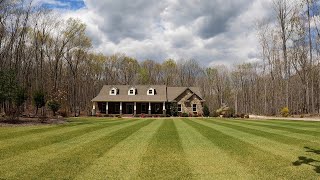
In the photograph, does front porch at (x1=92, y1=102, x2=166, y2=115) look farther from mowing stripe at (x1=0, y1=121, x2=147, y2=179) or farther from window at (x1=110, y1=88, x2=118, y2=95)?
mowing stripe at (x1=0, y1=121, x2=147, y2=179)

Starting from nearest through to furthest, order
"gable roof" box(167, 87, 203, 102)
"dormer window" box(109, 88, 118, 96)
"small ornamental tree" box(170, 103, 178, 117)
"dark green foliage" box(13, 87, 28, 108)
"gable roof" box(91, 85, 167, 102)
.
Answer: "dark green foliage" box(13, 87, 28, 108)
"small ornamental tree" box(170, 103, 178, 117)
"gable roof" box(91, 85, 167, 102)
"gable roof" box(167, 87, 203, 102)
"dormer window" box(109, 88, 118, 96)

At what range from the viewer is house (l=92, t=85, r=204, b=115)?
159 feet

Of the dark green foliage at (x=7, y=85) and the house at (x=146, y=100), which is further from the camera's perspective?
the house at (x=146, y=100)

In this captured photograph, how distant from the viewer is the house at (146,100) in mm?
48500

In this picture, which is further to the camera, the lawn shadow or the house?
the house

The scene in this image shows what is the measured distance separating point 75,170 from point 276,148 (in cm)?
716

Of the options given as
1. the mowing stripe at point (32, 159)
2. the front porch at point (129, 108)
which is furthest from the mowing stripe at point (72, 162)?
the front porch at point (129, 108)

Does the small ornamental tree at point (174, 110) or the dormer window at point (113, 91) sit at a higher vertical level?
Result: the dormer window at point (113, 91)

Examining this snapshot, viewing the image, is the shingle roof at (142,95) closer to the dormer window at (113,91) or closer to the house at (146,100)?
the house at (146,100)

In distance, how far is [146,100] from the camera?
158ft

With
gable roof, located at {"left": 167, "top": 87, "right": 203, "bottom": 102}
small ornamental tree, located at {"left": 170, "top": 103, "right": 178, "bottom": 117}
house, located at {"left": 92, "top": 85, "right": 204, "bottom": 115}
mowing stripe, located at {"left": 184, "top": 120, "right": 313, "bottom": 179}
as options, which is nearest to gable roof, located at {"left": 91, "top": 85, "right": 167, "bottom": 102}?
house, located at {"left": 92, "top": 85, "right": 204, "bottom": 115}

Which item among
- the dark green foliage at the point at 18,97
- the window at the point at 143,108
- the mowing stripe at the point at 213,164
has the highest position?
the dark green foliage at the point at 18,97

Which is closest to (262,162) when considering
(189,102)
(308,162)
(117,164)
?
(308,162)

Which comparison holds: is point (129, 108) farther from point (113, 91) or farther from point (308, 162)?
point (308, 162)
